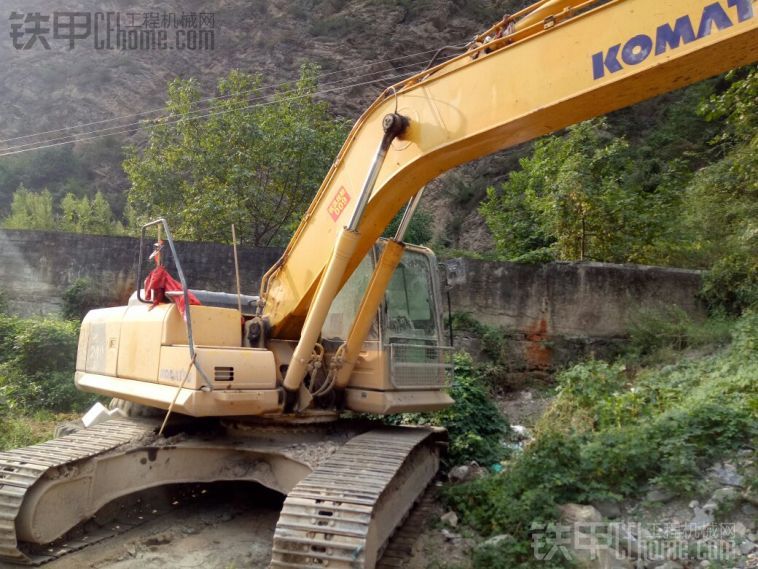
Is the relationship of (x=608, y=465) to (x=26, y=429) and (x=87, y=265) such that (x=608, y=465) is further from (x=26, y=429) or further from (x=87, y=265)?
(x=87, y=265)

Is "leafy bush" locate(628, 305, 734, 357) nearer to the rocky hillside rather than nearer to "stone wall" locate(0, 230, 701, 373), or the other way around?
"stone wall" locate(0, 230, 701, 373)

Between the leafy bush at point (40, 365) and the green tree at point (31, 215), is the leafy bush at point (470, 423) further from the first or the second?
the green tree at point (31, 215)

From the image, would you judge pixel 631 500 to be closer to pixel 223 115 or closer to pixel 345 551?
pixel 345 551

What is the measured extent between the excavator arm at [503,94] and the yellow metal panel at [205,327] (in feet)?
1.39

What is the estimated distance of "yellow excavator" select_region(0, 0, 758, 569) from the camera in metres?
3.30

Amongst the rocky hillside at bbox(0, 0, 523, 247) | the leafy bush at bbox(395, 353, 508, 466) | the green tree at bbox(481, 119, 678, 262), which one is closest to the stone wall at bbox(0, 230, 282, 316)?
the leafy bush at bbox(395, 353, 508, 466)

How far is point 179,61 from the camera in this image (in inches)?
1184

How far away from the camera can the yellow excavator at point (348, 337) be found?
3303mm

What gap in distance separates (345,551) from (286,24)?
98.4 feet

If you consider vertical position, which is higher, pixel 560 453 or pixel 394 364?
pixel 394 364

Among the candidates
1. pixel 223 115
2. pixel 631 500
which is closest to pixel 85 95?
pixel 223 115

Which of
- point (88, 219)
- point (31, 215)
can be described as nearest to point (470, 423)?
point (88, 219)

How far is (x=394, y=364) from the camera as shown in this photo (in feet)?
17.0

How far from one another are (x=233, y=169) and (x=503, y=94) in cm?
1072
